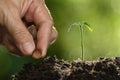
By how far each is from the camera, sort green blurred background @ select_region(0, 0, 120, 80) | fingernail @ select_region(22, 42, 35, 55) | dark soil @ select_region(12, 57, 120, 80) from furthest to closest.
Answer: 1. green blurred background @ select_region(0, 0, 120, 80)
2. dark soil @ select_region(12, 57, 120, 80)
3. fingernail @ select_region(22, 42, 35, 55)

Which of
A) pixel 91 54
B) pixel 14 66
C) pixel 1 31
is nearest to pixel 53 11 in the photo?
pixel 91 54

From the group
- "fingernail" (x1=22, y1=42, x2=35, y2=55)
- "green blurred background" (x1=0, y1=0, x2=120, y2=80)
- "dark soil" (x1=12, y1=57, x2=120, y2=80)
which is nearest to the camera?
"fingernail" (x1=22, y1=42, x2=35, y2=55)

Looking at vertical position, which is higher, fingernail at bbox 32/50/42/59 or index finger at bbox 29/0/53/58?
index finger at bbox 29/0/53/58

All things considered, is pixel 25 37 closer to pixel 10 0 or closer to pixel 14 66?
pixel 10 0

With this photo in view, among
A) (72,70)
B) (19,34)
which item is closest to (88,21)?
(72,70)

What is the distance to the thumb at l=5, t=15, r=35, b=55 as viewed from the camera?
1341 mm

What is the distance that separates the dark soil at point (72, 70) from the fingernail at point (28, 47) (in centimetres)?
17

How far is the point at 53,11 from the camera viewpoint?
6258 millimetres

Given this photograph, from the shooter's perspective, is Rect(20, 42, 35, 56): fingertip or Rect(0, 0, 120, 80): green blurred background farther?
Rect(0, 0, 120, 80): green blurred background

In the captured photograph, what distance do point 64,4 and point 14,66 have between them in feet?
6.66

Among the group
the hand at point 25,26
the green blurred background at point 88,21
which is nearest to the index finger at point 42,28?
the hand at point 25,26

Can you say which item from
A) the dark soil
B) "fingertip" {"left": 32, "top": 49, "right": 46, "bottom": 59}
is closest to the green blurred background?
the dark soil

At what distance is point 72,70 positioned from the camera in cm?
151

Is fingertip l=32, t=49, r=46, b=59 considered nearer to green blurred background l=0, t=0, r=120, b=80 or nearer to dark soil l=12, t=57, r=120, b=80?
dark soil l=12, t=57, r=120, b=80
